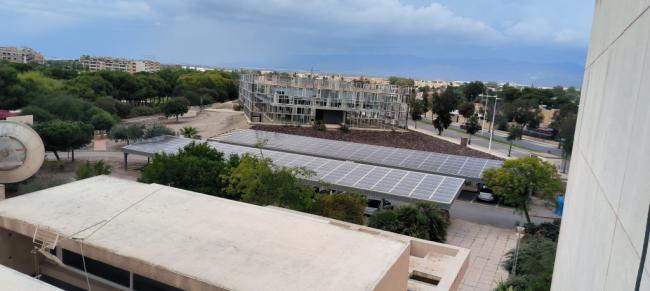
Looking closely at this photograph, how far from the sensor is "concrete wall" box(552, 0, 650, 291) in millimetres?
3191

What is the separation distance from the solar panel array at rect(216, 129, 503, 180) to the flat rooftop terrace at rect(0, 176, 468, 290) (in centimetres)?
2217

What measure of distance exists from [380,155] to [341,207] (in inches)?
657

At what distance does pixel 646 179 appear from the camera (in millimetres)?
2984

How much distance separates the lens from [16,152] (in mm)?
15945

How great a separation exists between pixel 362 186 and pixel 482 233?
7.98 m

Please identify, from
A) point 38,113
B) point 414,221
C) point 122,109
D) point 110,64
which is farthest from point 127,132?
point 110,64

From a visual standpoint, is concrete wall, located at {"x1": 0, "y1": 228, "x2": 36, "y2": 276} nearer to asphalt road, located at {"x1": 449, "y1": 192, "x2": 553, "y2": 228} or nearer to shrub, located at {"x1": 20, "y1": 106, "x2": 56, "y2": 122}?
asphalt road, located at {"x1": 449, "y1": 192, "x2": 553, "y2": 228}

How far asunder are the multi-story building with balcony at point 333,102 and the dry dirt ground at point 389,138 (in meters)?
2.78

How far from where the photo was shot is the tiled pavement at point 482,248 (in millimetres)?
21250

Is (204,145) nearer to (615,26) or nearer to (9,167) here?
(9,167)

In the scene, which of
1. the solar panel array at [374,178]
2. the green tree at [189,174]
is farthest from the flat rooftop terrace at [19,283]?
the solar panel array at [374,178]

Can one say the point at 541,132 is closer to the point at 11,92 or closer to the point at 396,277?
the point at 396,277

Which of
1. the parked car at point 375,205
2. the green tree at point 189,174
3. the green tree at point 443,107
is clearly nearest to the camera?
the green tree at point 189,174

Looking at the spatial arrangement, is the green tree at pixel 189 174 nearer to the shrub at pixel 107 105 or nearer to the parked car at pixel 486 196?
the parked car at pixel 486 196
